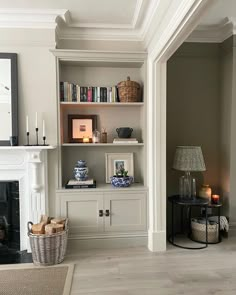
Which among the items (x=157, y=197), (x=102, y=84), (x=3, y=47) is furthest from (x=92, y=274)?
(x=3, y=47)

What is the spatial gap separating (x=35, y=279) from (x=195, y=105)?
8.81 ft

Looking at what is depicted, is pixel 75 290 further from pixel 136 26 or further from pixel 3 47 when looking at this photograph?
pixel 136 26

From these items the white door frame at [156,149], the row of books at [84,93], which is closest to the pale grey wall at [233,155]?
the white door frame at [156,149]

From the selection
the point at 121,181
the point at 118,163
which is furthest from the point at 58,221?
the point at 118,163

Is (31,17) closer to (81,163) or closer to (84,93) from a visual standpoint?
(84,93)

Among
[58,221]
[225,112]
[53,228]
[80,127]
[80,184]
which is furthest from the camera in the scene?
[225,112]

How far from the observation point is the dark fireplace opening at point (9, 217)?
9.39 feet

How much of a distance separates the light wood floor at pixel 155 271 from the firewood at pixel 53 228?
1.19 feet

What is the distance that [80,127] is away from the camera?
3.15m

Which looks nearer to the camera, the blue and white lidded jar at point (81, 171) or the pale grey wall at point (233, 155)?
the blue and white lidded jar at point (81, 171)

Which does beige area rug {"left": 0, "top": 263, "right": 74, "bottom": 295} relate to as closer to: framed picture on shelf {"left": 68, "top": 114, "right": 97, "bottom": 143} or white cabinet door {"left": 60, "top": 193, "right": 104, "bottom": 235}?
white cabinet door {"left": 60, "top": 193, "right": 104, "bottom": 235}

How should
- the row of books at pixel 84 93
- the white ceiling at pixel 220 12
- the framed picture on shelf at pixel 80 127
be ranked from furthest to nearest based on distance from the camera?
the framed picture on shelf at pixel 80 127 < the row of books at pixel 84 93 < the white ceiling at pixel 220 12

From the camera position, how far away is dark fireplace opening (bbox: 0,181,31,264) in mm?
2863

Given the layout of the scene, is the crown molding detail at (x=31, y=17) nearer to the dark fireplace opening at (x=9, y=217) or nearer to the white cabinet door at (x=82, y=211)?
the dark fireplace opening at (x=9, y=217)
